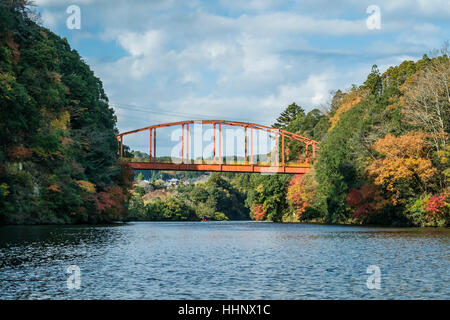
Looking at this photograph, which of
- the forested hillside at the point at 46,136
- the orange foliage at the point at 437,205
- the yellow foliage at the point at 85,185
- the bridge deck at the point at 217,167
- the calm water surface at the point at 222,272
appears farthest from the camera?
the bridge deck at the point at 217,167

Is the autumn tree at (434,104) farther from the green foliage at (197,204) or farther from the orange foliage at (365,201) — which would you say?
the green foliage at (197,204)

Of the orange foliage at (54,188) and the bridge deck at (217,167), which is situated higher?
the bridge deck at (217,167)

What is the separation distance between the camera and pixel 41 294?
1228 centimetres

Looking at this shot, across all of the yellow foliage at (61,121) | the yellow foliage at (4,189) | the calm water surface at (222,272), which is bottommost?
the calm water surface at (222,272)

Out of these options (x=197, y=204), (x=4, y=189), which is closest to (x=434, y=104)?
(x=4, y=189)

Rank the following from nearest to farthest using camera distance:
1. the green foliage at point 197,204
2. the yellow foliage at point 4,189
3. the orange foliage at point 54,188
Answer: the yellow foliage at point 4,189 → the orange foliage at point 54,188 → the green foliage at point 197,204

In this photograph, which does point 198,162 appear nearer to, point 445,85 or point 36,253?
point 445,85

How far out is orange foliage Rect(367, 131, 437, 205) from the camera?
154 ft

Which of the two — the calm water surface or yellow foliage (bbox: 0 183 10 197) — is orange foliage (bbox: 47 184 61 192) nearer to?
yellow foliage (bbox: 0 183 10 197)

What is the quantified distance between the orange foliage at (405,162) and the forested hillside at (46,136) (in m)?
24.3

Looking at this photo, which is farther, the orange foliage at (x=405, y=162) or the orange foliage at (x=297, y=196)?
the orange foliage at (x=297, y=196)

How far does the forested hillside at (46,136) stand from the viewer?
3672cm

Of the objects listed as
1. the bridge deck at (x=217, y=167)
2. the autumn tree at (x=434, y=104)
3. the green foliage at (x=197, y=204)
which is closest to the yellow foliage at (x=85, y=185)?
the autumn tree at (x=434, y=104)
